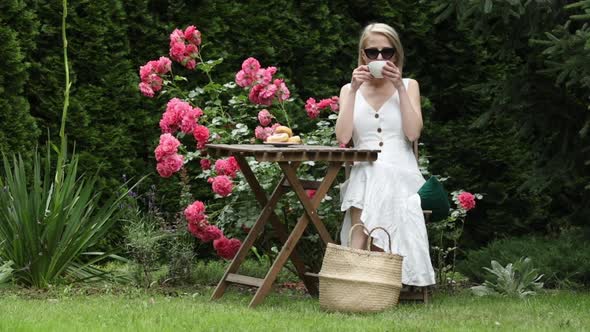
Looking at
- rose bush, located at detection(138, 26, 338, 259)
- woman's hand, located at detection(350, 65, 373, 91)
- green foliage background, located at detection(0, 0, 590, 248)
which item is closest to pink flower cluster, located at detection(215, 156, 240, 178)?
rose bush, located at detection(138, 26, 338, 259)

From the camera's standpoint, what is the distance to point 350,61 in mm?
9438

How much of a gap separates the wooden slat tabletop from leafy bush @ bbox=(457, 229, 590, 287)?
1.69 metres

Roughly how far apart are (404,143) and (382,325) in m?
1.59

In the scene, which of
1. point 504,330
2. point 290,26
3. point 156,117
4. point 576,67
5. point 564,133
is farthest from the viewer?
point 290,26

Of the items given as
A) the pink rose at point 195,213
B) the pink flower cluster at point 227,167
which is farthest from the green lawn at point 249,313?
the pink flower cluster at point 227,167

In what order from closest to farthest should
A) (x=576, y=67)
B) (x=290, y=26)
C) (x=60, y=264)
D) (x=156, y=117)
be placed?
(x=576, y=67)
(x=60, y=264)
(x=156, y=117)
(x=290, y=26)

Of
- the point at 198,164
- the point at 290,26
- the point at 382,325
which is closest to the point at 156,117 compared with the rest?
the point at 198,164

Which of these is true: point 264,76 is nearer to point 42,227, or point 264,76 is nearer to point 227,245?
point 227,245

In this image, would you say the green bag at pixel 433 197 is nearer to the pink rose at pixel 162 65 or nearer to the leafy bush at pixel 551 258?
the leafy bush at pixel 551 258

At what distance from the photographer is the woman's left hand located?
642cm

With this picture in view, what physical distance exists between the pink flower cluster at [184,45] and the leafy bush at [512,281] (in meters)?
2.31

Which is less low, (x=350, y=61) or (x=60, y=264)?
(x=350, y=61)

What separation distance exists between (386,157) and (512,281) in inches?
42.6

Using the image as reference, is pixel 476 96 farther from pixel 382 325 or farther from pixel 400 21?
pixel 382 325
